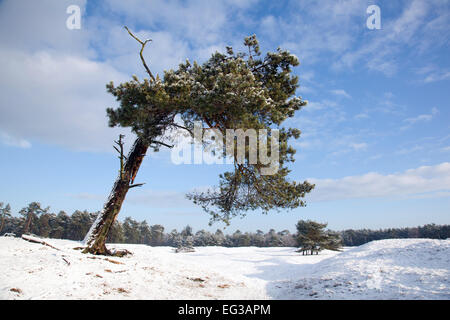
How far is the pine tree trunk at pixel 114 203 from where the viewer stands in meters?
8.73

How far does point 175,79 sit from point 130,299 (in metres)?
7.42

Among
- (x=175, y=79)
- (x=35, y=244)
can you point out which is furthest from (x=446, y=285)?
(x=35, y=244)

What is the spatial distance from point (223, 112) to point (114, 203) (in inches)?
236

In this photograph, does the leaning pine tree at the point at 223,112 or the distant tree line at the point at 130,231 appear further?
the distant tree line at the point at 130,231

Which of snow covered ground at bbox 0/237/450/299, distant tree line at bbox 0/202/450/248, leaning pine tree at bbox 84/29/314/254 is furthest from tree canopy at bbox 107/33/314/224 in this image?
distant tree line at bbox 0/202/450/248

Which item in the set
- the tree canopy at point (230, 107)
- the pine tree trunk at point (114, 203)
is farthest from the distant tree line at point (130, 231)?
the pine tree trunk at point (114, 203)

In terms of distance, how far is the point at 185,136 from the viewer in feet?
37.5

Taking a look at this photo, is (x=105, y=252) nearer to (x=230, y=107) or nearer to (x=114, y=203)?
(x=114, y=203)

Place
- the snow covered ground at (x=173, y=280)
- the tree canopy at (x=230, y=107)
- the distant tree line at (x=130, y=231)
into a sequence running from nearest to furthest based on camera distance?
1. the snow covered ground at (x=173, y=280)
2. the tree canopy at (x=230, y=107)
3. the distant tree line at (x=130, y=231)

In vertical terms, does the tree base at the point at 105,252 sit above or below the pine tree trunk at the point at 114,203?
below

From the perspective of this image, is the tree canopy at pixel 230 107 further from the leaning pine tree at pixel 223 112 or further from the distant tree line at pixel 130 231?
the distant tree line at pixel 130 231

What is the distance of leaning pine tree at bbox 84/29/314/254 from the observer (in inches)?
321
